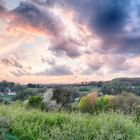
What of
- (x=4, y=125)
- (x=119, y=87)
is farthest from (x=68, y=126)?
(x=119, y=87)

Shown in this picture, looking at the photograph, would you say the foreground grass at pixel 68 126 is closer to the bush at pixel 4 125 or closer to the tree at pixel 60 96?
the bush at pixel 4 125

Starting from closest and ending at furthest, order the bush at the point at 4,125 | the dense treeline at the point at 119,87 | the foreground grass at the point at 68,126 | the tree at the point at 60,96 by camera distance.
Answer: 1. the bush at the point at 4,125
2. the foreground grass at the point at 68,126
3. the tree at the point at 60,96
4. the dense treeline at the point at 119,87

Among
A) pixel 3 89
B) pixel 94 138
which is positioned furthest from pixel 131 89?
pixel 94 138

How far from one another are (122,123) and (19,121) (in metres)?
3.51

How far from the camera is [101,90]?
49.3 m

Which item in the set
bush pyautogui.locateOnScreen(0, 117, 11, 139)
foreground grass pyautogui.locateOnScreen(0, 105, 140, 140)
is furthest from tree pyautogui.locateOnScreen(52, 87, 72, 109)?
bush pyautogui.locateOnScreen(0, 117, 11, 139)

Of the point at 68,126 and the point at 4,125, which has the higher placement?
the point at 4,125

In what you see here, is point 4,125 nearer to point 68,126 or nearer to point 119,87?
point 68,126

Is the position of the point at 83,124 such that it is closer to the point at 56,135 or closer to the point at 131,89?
the point at 56,135

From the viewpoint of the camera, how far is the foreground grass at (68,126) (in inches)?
506

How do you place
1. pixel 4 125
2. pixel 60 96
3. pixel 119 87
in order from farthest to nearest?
pixel 119 87
pixel 60 96
pixel 4 125

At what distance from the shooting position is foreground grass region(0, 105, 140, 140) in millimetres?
12844

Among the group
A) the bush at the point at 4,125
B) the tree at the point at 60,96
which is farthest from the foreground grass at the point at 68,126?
the tree at the point at 60,96

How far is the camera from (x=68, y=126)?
44.0 ft
